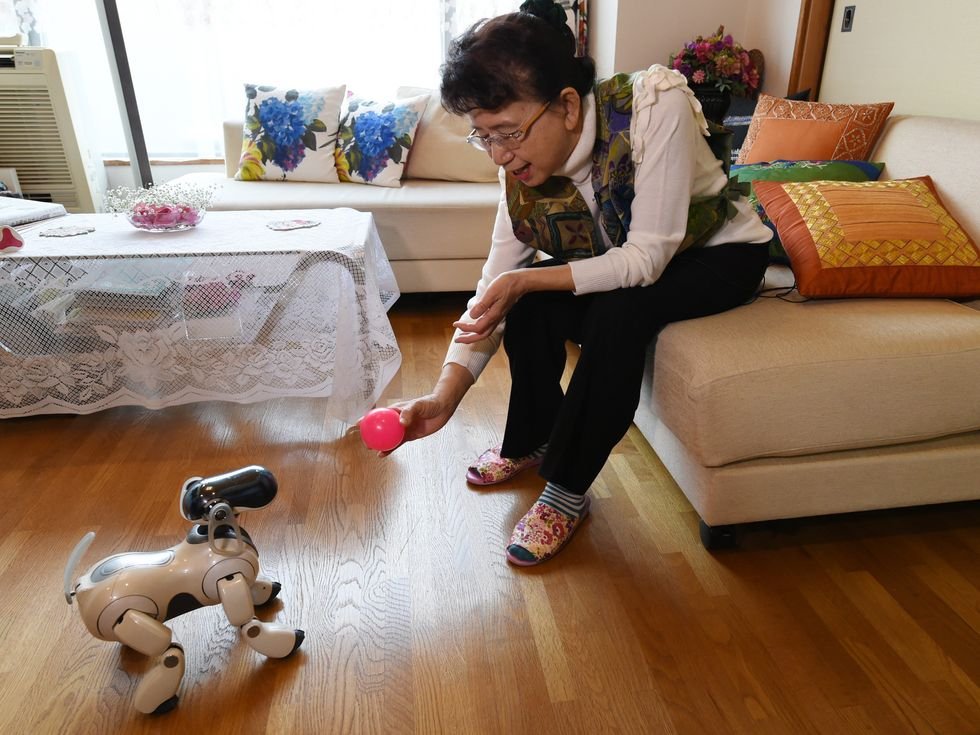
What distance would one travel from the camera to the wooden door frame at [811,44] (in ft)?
8.08

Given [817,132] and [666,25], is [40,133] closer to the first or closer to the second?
[666,25]

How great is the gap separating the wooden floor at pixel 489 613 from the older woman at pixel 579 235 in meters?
0.16

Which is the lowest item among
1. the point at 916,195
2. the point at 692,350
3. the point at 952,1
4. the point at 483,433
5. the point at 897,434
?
the point at 483,433

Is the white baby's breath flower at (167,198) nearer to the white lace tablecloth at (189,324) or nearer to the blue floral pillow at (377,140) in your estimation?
the white lace tablecloth at (189,324)

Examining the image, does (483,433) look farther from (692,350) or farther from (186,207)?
(186,207)

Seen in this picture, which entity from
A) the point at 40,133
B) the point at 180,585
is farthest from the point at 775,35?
the point at 40,133

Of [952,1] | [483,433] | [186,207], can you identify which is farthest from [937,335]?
[186,207]

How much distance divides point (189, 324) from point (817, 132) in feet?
5.64

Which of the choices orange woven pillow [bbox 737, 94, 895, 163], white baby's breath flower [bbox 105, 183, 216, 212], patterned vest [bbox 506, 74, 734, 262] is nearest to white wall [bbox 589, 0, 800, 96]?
orange woven pillow [bbox 737, 94, 895, 163]

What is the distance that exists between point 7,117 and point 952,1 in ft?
12.0

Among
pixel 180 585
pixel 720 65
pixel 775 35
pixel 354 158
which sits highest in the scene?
pixel 775 35

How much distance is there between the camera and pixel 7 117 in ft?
10.3

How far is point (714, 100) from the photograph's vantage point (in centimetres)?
274

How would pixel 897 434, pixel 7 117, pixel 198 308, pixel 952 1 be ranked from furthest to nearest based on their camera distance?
pixel 7 117, pixel 952 1, pixel 198 308, pixel 897 434
